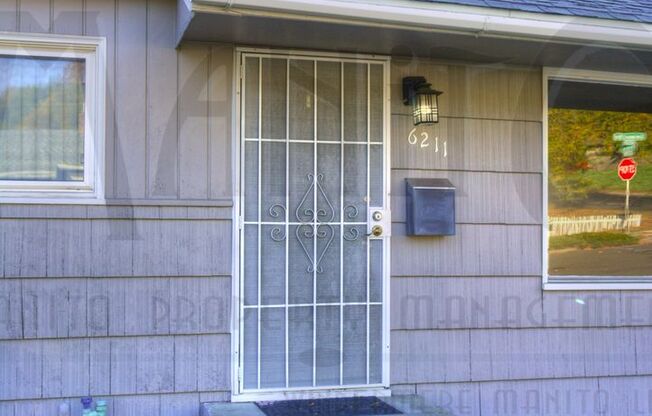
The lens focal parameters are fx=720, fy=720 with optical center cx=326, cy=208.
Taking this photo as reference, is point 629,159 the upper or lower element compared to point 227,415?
upper

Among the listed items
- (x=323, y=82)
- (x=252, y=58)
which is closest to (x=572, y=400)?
(x=323, y=82)

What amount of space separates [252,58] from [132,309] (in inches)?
63.5

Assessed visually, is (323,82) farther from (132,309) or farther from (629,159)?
(629,159)

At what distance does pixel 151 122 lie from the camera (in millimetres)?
4098

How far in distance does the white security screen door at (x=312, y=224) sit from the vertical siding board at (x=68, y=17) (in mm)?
933

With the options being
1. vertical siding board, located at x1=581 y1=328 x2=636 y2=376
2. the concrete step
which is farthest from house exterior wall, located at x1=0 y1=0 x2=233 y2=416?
vertical siding board, located at x1=581 y1=328 x2=636 y2=376

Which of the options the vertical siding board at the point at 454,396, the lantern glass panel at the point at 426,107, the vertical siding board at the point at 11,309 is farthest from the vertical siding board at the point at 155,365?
the lantern glass panel at the point at 426,107

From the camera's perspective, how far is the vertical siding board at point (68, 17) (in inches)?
156

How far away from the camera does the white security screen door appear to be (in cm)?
425

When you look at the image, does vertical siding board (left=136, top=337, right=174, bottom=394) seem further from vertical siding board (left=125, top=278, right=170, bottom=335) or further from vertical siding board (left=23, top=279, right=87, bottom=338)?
vertical siding board (left=23, top=279, right=87, bottom=338)

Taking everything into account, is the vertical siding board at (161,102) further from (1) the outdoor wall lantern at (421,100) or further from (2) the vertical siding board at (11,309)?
(1) the outdoor wall lantern at (421,100)

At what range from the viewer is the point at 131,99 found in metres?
4.07

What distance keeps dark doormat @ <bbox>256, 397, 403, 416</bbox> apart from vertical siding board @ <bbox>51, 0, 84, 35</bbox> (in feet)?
7.76

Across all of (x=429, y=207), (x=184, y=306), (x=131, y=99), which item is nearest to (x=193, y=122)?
(x=131, y=99)
